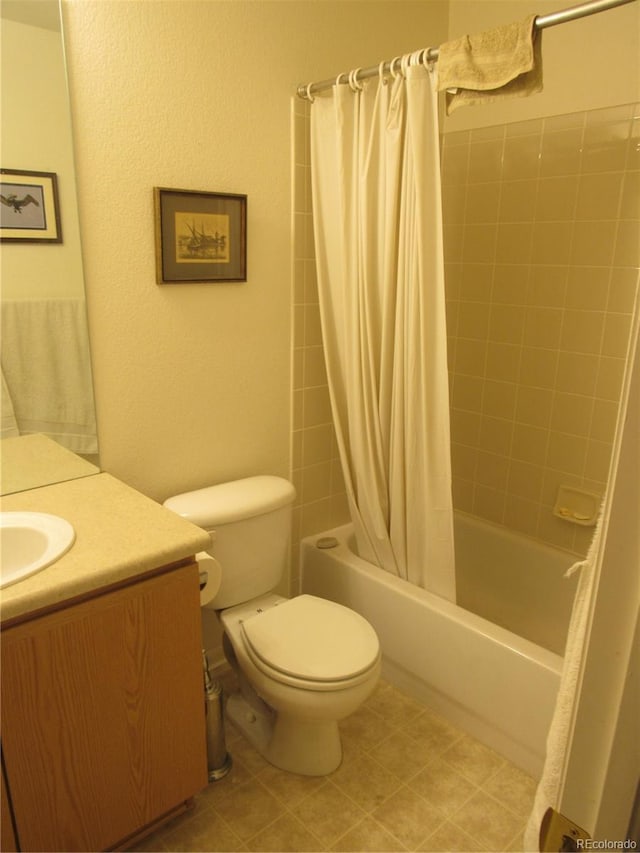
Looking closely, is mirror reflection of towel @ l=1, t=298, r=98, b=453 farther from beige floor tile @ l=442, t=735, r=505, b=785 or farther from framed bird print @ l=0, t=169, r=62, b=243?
beige floor tile @ l=442, t=735, r=505, b=785

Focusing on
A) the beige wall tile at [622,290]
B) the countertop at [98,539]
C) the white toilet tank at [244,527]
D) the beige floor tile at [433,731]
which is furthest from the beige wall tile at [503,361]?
the countertop at [98,539]

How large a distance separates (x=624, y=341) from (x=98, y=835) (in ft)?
6.92

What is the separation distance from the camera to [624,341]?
2.09 m

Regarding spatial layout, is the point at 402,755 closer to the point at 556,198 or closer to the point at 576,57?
the point at 556,198

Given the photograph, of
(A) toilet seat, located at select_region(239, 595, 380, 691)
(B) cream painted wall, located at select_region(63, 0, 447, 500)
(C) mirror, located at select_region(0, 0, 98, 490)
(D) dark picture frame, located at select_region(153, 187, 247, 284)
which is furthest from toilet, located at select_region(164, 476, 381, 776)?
(D) dark picture frame, located at select_region(153, 187, 247, 284)

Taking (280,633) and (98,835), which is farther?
(280,633)

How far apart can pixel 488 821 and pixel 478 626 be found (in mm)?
504

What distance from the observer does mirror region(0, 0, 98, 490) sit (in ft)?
4.76

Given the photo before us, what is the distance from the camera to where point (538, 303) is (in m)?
2.33

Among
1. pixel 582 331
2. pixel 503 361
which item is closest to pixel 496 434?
pixel 503 361

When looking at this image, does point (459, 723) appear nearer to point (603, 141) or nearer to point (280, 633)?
point (280, 633)

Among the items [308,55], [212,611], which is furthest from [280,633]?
[308,55]

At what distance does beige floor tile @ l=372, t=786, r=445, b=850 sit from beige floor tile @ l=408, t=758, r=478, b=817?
0.02m

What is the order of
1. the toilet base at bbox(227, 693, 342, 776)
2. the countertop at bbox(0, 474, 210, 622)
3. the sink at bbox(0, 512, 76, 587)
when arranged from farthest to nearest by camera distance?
the toilet base at bbox(227, 693, 342, 776) < the sink at bbox(0, 512, 76, 587) < the countertop at bbox(0, 474, 210, 622)
